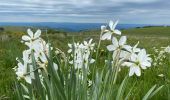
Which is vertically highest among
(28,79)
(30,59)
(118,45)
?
(118,45)

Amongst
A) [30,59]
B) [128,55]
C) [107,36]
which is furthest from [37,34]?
[128,55]

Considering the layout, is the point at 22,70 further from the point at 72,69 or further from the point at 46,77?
the point at 72,69

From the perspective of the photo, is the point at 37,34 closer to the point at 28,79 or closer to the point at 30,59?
the point at 30,59

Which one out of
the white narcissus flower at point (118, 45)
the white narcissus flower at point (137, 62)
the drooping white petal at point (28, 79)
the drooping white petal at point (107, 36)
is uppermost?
the drooping white petal at point (107, 36)

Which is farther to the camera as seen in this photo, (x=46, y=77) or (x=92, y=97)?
(x=92, y=97)

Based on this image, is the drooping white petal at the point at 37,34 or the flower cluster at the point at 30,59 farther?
the drooping white petal at the point at 37,34

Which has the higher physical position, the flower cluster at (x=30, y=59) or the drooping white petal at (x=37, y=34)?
the drooping white petal at (x=37, y=34)

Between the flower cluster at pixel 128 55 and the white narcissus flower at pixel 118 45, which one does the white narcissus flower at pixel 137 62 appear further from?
the white narcissus flower at pixel 118 45

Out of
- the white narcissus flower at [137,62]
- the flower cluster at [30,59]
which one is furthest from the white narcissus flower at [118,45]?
the flower cluster at [30,59]

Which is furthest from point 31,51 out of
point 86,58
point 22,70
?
point 86,58
